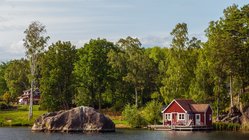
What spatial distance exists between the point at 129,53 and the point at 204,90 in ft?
73.4

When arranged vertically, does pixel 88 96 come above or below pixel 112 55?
below

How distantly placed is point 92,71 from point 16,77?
59.6 m

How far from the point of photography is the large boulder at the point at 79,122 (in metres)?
74.9

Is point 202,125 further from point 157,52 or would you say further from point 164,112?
point 157,52

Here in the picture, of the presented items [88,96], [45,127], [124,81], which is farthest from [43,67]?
[45,127]

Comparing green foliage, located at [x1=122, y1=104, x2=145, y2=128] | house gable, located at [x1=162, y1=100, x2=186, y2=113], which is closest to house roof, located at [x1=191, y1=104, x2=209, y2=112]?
house gable, located at [x1=162, y1=100, x2=186, y2=113]

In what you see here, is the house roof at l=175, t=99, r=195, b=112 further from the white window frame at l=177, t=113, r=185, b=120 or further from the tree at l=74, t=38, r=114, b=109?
the tree at l=74, t=38, r=114, b=109

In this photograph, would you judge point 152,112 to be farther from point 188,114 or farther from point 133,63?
point 133,63

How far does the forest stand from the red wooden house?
3.16 m

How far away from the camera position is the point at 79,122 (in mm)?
75500

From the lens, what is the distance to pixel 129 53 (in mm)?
106688

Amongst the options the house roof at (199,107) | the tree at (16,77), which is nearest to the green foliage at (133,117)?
the house roof at (199,107)

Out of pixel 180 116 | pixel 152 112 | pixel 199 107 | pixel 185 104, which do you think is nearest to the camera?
pixel 199 107

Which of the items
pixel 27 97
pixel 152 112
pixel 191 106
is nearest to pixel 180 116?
pixel 191 106
